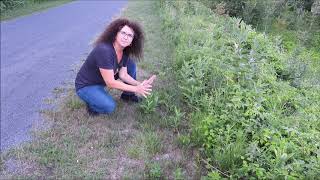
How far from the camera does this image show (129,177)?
3.62 metres

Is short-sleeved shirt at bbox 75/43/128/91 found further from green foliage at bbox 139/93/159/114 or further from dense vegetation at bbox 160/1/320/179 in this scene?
dense vegetation at bbox 160/1/320/179

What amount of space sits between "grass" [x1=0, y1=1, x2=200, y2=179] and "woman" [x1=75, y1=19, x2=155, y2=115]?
0.27 m

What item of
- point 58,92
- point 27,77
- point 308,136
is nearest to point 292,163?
point 308,136

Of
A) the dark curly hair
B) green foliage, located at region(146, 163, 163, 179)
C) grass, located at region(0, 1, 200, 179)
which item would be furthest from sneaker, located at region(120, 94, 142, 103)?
green foliage, located at region(146, 163, 163, 179)

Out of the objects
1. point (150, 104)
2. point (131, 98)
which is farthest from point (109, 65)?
point (131, 98)

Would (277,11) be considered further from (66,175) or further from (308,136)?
(66,175)

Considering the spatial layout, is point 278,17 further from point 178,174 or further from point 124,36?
point 178,174

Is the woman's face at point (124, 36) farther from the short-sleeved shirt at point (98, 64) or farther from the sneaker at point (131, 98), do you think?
the sneaker at point (131, 98)

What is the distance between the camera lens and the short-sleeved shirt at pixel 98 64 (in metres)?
4.41

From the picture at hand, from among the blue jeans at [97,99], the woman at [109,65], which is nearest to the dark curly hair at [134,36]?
the woman at [109,65]

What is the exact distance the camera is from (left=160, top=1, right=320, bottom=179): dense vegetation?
3.46 meters

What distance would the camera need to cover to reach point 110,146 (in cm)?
418

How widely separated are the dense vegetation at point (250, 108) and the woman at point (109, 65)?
0.82m

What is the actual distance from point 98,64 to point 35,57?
420cm
